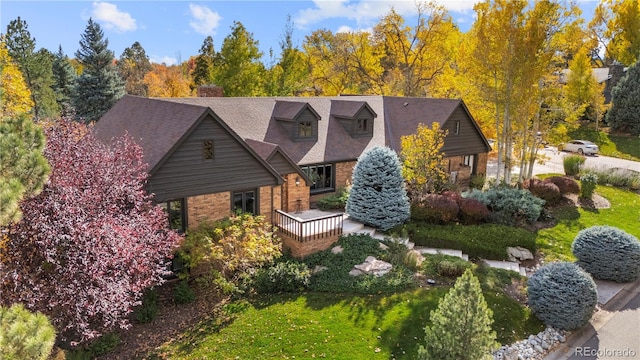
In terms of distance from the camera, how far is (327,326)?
1213 centimetres

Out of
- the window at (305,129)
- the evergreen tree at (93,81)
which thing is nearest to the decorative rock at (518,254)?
the window at (305,129)

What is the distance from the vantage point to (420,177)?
20.9 m

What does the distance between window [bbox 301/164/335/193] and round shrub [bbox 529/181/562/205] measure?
39.0 ft

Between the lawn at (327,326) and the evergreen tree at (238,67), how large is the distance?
28624 mm

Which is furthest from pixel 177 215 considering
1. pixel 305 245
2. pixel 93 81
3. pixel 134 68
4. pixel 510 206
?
pixel 134 68

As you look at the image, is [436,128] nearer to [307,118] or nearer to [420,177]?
[420,177]

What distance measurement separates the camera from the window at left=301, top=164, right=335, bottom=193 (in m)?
22.7

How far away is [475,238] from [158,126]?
14.5 m

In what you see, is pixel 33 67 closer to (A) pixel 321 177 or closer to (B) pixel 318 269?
(A) pixel 321 177

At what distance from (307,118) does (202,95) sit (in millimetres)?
7354

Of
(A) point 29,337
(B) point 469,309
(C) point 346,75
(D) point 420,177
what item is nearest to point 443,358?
(B) point 469,309

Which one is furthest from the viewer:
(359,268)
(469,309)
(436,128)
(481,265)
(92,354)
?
(436,128)

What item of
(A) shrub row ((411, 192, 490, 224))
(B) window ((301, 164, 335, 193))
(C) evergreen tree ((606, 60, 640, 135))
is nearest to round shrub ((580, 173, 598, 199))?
(A) shrub row ((411, 192, 490, 224))

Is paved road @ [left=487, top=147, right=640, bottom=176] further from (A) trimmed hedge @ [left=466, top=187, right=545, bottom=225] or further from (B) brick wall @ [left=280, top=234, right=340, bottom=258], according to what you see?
(B) brick wall @ [left=280, top=234, right=340, bottom=258]
